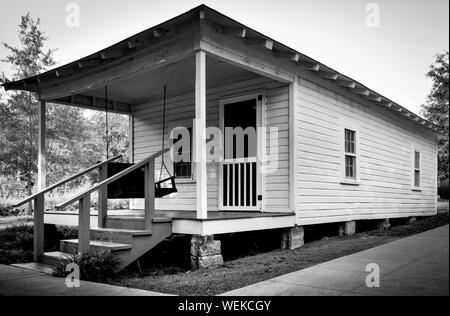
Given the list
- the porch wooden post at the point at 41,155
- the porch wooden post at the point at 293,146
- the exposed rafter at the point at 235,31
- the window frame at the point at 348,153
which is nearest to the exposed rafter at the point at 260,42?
the exposed rafter at the point at 235,31

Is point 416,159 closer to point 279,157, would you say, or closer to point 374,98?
point 374,98

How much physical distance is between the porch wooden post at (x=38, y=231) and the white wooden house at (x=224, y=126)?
19 mm

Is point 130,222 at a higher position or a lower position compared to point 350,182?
lower

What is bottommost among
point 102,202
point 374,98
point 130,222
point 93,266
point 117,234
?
point 93,266

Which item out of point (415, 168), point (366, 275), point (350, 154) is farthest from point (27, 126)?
point (366, 275)

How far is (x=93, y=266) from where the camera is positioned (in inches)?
210

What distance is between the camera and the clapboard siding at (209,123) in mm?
8164

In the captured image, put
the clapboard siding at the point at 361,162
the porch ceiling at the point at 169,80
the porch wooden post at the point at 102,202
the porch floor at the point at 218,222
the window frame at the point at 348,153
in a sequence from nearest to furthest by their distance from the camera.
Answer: the porch floor at the point at 218,222 → the porch wooden post at the point at 102,202 → the porch ceiling at the point at 169,80 → the clapboard siding at the point at 361,162 → the window frame at the point at 348,153

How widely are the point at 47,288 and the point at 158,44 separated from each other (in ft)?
12.5

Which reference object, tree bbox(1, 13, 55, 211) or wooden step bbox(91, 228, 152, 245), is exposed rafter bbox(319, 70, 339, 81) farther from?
tree bbox(1, 13, 55, 211)
